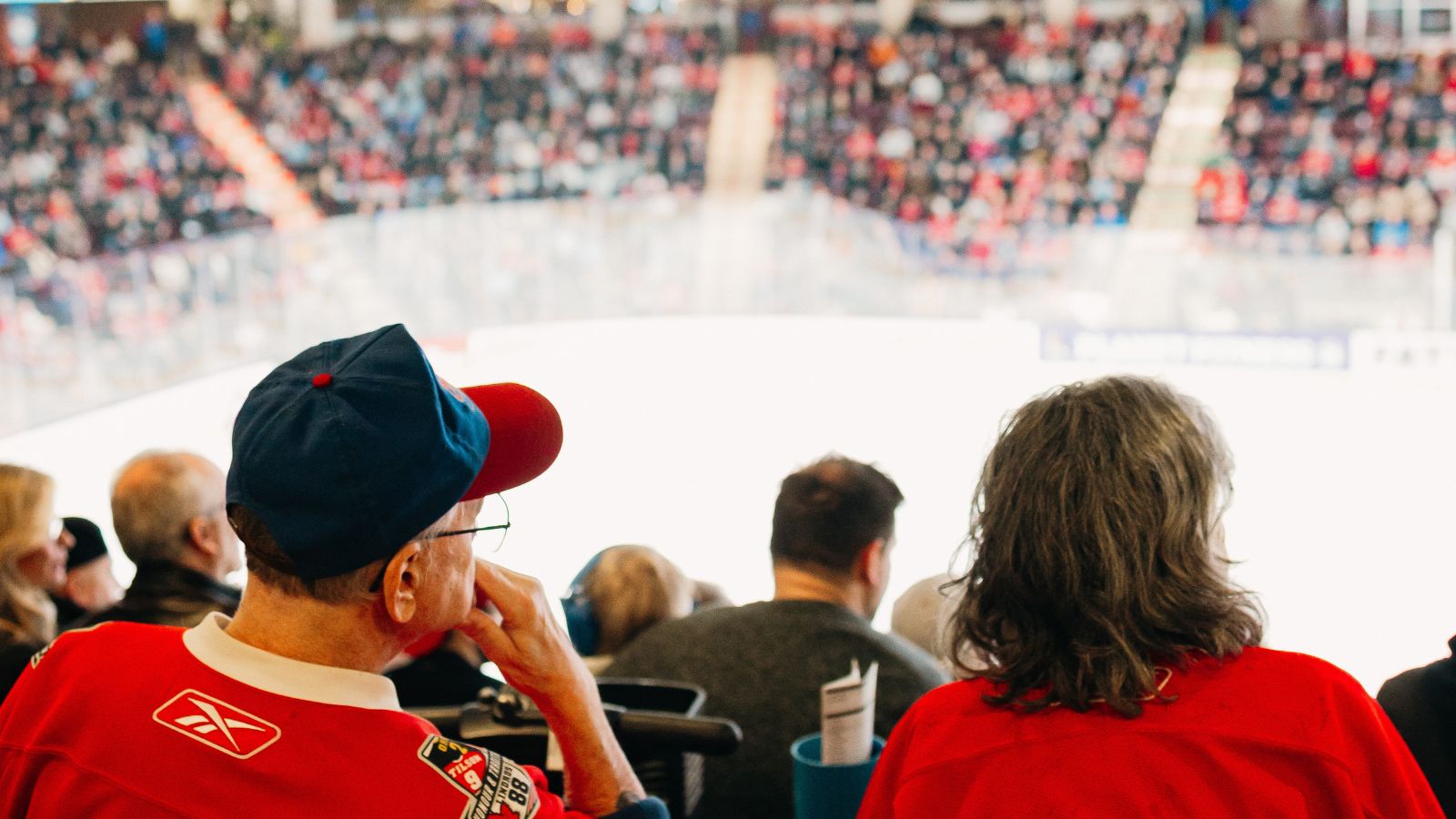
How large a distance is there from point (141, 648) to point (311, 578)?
17 cm

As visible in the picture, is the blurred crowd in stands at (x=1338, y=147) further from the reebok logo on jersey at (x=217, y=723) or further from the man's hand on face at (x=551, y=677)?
the reebok logo on jersey at (x=217, y=723)

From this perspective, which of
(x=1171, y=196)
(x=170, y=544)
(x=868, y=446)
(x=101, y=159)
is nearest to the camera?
(x=170, y=544)

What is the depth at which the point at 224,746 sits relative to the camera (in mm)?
1059

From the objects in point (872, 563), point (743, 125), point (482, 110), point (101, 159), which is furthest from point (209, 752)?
point (482, 110)

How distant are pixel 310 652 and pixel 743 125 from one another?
52.9 ft

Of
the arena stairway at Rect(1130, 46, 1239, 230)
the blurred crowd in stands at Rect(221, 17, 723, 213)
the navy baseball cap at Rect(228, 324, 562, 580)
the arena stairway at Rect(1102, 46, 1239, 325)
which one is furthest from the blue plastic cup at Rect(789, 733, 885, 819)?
the blurred crowd in stands at Rect(221, 17, 723, 213)

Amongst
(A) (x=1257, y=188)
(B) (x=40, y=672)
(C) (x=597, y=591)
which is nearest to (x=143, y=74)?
(A) (x=1257, y=188)

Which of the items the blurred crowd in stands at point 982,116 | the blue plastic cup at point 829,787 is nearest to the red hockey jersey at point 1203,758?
the blue plastic cup at point 829,787

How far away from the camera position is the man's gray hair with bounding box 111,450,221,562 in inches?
104

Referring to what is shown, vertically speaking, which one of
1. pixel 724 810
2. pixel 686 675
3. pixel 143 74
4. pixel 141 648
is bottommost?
pixel 724 810

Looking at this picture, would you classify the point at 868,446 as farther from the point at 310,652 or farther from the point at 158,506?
the point at 310,652

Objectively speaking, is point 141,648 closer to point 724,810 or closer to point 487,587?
point 487,587

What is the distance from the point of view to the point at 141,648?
1.16 meters

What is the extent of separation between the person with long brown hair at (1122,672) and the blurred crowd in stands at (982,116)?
12.1 m
